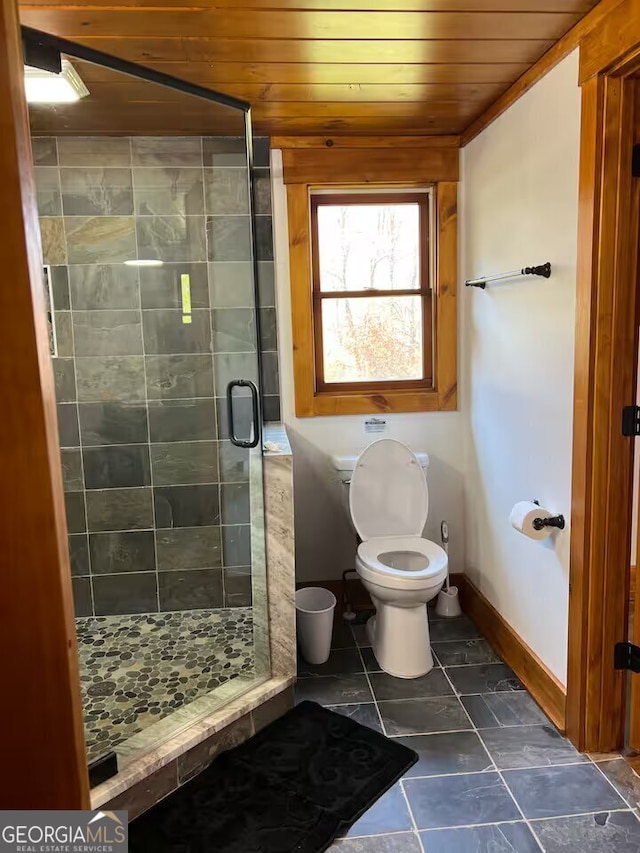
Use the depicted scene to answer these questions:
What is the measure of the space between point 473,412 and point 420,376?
34 centimetres

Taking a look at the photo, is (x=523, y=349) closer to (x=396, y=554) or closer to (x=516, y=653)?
(x=396, y=554)

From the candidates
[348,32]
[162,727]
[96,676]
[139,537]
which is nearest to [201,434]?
[139,537]

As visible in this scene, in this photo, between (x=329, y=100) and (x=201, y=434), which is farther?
(x=201, y=434)

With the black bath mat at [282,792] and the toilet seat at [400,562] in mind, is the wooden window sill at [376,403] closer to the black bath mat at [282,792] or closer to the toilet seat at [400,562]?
the toilet seat at [400,562]

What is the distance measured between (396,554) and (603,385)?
1278mm

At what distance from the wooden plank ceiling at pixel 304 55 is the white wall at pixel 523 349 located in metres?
0.22

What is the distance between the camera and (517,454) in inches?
104

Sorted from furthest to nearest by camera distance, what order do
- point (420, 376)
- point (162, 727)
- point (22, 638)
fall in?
1. point (420, 376)
2. point (162, 727)
3. point (22, 638)

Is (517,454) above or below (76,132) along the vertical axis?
below

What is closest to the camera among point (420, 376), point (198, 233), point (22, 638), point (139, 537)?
point (22, 638)

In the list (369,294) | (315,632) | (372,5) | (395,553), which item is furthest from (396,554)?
(372,5)

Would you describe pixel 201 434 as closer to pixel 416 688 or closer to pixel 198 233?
pixel 198 233

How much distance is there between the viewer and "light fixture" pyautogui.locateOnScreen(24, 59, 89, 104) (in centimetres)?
197

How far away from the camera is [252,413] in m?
2.85
